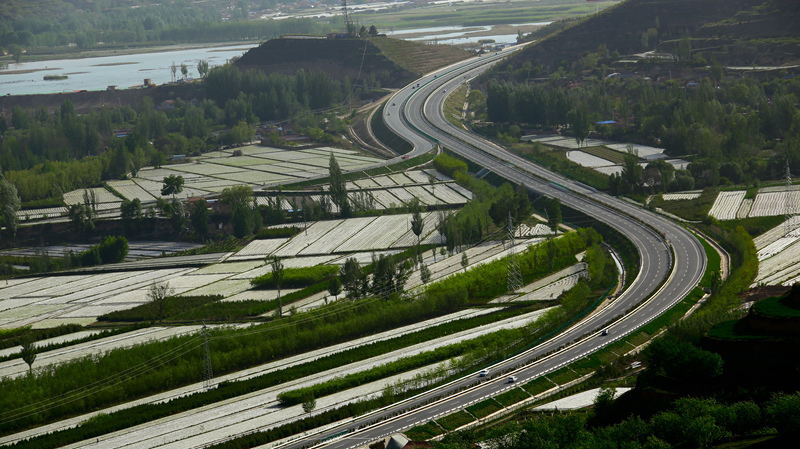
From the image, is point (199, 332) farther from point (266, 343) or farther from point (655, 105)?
point (655, 105)

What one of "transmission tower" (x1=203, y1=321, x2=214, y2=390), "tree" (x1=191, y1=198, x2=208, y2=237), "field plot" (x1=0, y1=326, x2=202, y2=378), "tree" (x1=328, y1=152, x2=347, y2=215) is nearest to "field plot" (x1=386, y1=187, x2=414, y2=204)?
"tree" (x1=328, y1=152, x2=347, y2=215)

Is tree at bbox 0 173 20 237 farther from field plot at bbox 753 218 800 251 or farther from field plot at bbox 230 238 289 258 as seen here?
field plot at bbox 753 218 800 251

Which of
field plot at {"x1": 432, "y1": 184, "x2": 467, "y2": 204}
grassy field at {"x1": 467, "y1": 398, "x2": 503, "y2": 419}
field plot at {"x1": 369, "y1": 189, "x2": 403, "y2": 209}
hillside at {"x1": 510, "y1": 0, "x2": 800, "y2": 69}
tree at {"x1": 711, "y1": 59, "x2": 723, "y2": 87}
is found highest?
hillside at {"x1": 510, "y1": 0, "x2": 800, "y2": 69}

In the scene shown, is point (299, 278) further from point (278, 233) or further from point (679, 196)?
point (679, 196)

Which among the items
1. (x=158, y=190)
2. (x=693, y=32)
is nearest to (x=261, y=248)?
(x=158, y=190)

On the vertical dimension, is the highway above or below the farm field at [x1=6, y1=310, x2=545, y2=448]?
above

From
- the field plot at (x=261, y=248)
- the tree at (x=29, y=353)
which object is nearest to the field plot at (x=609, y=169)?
the field plot at (x=261, y=248)

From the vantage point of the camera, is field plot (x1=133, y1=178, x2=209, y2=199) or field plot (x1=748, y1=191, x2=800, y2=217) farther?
field plot (x1=133, y1=178, x2=209, y2=199)

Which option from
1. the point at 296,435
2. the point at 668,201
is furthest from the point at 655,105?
the point at 296,435
